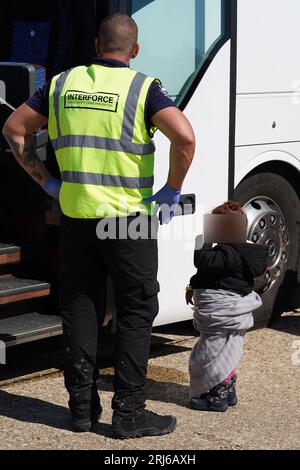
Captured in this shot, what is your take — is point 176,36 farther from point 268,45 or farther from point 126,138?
point 126,138

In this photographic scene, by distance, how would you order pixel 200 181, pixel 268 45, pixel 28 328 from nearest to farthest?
pixel 28 328
pixel 200 181
pixel 268 45

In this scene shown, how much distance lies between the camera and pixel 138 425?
5133 mm

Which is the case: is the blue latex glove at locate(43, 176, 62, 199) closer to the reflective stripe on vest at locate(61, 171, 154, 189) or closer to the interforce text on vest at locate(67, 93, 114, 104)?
the reflective stripe on vest at locate(61, 171, 154, 189)

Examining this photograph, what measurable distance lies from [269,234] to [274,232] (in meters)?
0.06

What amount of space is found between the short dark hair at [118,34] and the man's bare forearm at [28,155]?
0.53 meters

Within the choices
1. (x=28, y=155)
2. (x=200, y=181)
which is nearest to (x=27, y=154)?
(x=28, y=155)

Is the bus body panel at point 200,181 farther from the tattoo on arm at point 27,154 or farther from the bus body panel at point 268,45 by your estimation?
the tattoo on arm at point 27,154

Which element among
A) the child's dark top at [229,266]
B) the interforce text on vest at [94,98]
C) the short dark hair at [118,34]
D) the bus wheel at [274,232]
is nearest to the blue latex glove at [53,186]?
the interforce text on vest at [94,98]

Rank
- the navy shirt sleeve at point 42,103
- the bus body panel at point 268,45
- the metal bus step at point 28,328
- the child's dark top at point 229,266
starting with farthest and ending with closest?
the bus body panel at point 268,45 < the metal bus step at point 28,328 < the child's dark top at point 229,266 < the navy shirt sleeve at point 42,103

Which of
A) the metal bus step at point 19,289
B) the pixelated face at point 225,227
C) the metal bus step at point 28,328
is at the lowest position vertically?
the metal bus step at point 28,328

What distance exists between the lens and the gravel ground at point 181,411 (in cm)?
509

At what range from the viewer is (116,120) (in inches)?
192
